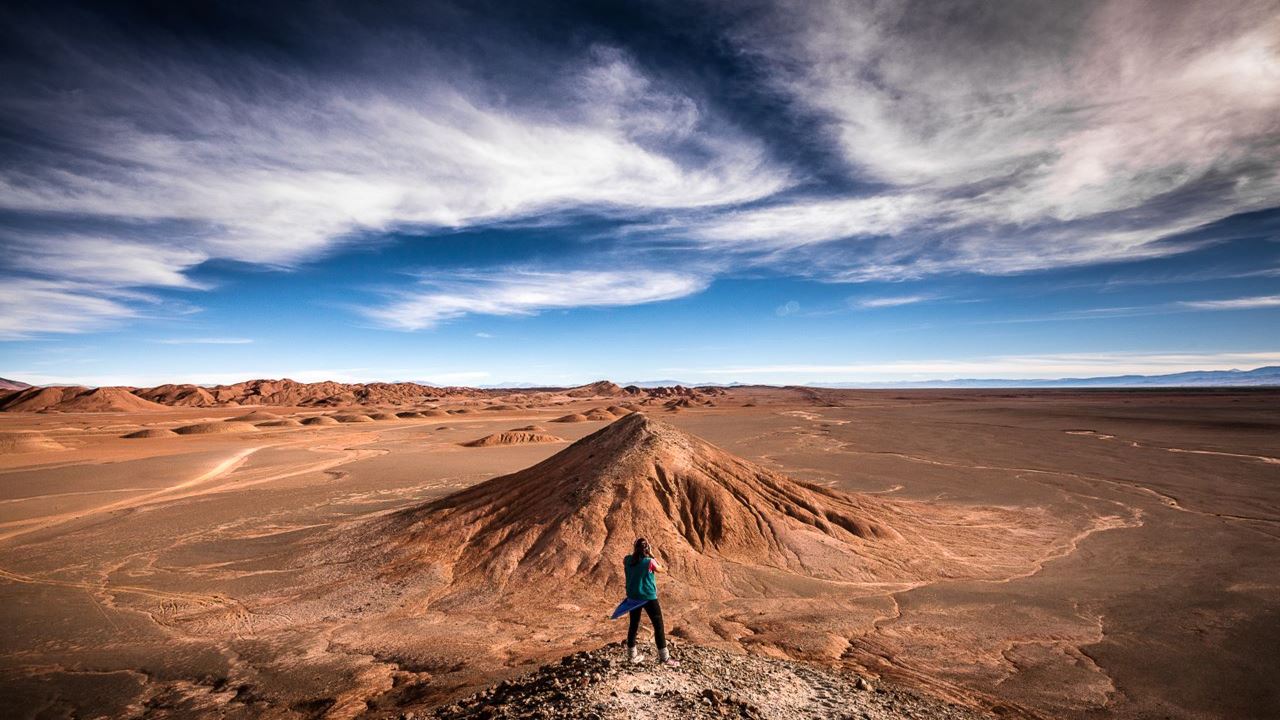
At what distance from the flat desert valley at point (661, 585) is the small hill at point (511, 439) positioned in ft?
59.5

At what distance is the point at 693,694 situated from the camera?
5.99 m

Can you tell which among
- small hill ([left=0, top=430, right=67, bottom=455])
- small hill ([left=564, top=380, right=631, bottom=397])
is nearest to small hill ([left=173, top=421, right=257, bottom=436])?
small hill ([left=0, top=430, right=67, bottom=455])

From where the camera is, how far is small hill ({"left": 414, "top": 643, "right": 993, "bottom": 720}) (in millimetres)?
5598

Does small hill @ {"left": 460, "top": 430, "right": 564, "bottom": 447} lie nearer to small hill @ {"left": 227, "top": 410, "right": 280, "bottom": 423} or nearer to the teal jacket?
the teal jacket

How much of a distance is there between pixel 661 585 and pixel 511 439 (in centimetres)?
3450

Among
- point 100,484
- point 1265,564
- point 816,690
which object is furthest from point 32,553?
point 1265,564

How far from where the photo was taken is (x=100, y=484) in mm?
27359

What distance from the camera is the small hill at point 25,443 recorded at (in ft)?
131

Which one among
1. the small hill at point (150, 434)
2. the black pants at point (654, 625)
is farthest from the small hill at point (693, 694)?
the small hill at point (150, 434)

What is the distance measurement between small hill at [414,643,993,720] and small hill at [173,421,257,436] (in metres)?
62.1

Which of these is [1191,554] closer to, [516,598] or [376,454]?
[516,598]

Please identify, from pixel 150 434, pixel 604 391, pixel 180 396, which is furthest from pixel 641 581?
pixel 604 391

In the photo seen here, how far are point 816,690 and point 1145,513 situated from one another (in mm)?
18792

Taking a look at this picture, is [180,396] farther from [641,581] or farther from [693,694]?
[693,694]
